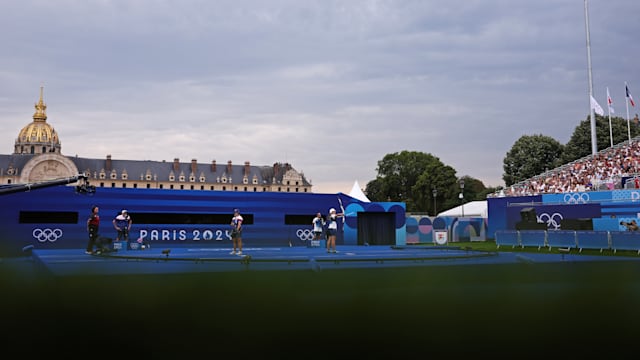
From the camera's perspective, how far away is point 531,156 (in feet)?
257

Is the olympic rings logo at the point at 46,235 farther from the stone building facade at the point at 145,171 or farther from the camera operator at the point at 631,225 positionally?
the stone building facade at the point at 145,171

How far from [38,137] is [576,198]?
156 meters

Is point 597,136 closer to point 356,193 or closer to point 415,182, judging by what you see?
point 415,182

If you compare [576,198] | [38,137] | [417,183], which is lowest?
[576,198]

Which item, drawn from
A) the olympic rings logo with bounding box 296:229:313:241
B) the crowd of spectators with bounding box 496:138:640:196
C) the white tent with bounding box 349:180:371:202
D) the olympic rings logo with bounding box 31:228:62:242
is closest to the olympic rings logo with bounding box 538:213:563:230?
the crowd of spectators with bounding box 496:138:640:196

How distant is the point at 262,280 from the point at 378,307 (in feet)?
10.1

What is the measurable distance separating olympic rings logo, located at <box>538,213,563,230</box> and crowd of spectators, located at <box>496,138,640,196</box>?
4.57 m

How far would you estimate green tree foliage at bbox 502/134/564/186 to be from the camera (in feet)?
254

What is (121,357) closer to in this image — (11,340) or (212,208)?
(11,340)

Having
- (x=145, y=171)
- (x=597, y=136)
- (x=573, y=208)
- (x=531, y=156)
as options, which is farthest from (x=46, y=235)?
(x=145, y=171)

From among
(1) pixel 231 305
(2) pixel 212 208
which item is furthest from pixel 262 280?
(2) pixel 212 208

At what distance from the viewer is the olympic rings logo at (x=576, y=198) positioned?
1289 inches

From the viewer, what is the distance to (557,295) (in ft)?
27.4

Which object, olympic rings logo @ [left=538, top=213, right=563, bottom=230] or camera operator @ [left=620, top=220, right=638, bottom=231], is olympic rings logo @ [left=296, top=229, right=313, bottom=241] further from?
camera operator @ [left=620, top=220, right=638, bottom=231]
